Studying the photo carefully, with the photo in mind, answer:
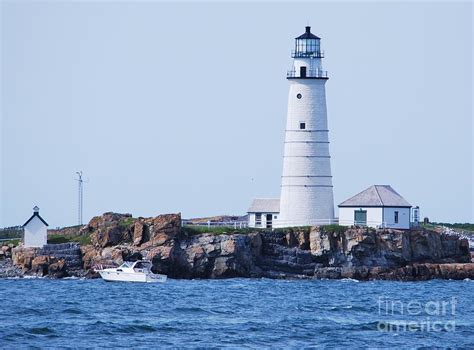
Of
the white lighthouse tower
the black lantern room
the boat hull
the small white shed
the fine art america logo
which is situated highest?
the black lantern room

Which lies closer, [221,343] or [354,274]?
[221,343]

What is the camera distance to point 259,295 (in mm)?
51281

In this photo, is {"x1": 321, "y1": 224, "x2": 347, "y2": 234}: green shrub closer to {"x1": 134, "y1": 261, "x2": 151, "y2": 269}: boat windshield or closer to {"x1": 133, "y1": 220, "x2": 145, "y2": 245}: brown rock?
{"x1": 133, "y1": 220, "x2": 145, "y2": 245}: brown rock

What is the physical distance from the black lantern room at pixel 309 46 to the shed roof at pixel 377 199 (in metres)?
8.02

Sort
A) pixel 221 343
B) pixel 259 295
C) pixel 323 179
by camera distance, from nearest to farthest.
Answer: pixel 221 343 → pixel 259 295 → pixel 323 179

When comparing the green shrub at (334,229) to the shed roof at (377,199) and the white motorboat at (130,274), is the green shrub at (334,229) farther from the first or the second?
the white motorboat at (130,274)

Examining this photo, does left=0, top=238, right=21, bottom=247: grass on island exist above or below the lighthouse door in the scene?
below

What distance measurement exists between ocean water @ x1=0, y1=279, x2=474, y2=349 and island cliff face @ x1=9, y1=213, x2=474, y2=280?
5.91ft

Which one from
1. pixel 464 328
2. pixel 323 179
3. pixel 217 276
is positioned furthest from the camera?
pixel 323 179

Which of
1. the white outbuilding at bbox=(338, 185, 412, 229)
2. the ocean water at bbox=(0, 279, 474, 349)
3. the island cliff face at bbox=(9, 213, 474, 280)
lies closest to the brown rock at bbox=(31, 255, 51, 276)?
the island cliff face at bbox=(9, 213, 474, 280)

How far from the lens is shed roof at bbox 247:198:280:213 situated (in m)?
68.3

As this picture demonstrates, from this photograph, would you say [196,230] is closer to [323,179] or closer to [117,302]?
[323,179]

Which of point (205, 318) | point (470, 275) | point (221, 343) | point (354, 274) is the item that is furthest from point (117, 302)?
point (470, 275)

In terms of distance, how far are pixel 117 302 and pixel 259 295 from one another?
22.1ft
